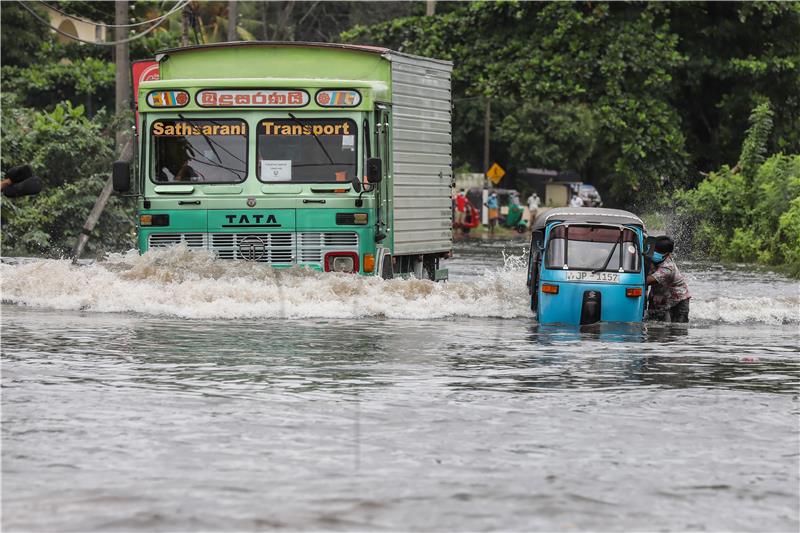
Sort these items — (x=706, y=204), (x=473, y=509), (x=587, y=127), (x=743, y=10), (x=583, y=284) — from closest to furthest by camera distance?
(x=473, y=509) < (x=583, y=284) < (x=706, y=204) < (x=743, y=10) < (x=587, y=127)

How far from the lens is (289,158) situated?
61.7 ft

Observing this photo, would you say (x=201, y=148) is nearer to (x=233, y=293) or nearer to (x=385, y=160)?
(x=233, y=293)

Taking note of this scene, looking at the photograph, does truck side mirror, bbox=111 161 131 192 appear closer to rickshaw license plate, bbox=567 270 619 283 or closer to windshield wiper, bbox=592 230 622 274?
rickshaw license plate, bbox=567 270 619 283

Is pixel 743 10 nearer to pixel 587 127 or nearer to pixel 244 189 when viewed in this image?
pixel 244 189

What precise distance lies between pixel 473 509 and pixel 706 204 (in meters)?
29.2

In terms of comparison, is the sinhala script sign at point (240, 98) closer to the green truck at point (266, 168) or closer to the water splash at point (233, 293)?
the green truck at point (266, 168)

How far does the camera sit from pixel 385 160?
63.5ft

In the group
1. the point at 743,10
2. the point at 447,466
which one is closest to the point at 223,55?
the point at 447,466

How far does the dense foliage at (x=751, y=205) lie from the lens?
3244 centimetres

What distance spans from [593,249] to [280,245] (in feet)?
12.7

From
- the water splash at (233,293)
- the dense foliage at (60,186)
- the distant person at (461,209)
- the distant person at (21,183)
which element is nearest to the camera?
the distant person at (21,183)

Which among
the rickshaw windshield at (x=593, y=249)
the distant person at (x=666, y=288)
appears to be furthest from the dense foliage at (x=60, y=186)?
the rickshaw windshield at (x=593, y=249)

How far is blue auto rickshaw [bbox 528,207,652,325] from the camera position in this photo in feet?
56.4

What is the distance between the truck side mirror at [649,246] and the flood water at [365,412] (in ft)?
2.89
